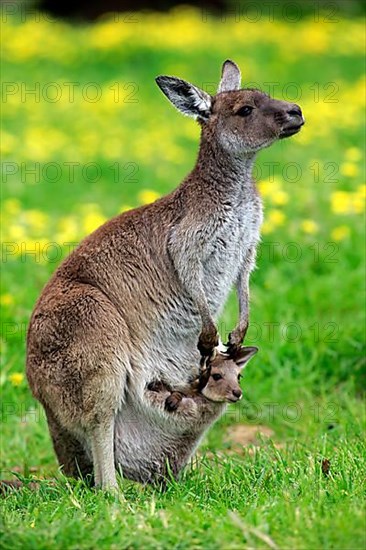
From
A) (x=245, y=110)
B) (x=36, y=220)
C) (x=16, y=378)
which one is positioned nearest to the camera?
(x=245, y=110)

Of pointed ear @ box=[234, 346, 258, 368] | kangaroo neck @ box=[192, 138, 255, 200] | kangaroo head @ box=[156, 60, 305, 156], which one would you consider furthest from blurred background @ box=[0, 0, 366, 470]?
kangaroo head @ box=[156, 60, 305, 156]

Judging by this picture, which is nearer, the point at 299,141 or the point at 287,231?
the point at 287,231

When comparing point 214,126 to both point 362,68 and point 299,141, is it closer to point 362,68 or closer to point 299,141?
point 299,141

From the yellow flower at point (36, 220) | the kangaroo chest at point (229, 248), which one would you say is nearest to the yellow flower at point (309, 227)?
the yellow flower at point (36, 220)

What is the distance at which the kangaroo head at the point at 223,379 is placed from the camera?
4.95 metres

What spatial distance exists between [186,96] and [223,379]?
1312mm

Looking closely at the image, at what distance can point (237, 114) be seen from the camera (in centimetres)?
505

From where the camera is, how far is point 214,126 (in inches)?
202

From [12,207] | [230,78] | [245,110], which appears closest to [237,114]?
[245,110]

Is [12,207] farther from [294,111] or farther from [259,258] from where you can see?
[294,111]

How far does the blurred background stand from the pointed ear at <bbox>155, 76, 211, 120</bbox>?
194 centimetres

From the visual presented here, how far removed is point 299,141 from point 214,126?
21.6ft

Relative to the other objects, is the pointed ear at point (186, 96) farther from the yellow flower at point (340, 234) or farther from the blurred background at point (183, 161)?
the yellow flower at point (340, 234)

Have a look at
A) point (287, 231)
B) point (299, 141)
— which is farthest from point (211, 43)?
point (287, 231)
